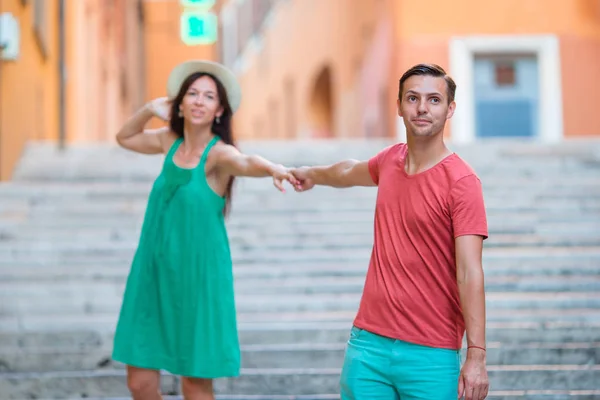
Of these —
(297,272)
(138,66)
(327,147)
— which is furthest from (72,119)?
(138,66)

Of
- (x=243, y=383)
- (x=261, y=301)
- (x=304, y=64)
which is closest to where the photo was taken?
(x=243, y=383)

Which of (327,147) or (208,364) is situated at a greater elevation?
(327,147)

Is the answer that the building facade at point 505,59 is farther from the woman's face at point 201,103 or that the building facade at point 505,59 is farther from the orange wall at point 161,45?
the orange wall at point 161,45

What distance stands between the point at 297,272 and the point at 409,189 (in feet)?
12.3

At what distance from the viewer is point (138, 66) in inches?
1203

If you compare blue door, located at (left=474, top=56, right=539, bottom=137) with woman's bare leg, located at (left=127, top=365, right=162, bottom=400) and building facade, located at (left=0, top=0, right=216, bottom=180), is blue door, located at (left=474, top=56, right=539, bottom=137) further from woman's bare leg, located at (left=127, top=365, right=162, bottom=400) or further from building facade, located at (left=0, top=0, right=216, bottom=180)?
woman's bare leg, located at (left=127, top=365, right=162, bottom=400)

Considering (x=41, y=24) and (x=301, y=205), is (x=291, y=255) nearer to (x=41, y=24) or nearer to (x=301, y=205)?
(x=301, y=205)

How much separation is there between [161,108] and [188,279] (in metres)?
Answer: 0.79

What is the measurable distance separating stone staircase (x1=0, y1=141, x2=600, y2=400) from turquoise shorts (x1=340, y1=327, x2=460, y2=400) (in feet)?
6.00

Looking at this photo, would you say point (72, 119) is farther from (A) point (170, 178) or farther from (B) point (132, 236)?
(A) point (170, 178)

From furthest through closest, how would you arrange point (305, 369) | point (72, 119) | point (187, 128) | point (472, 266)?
point (72, 119)
point (305, 369)
point (187, 128)
point (472, 266)

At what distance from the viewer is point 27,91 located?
35.6ft

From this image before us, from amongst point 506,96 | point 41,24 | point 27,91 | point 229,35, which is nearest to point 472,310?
point 27,91

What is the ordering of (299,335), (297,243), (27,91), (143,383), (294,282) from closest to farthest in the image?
(143,383), (299,335), (294,282), (297,243), (27,91)
